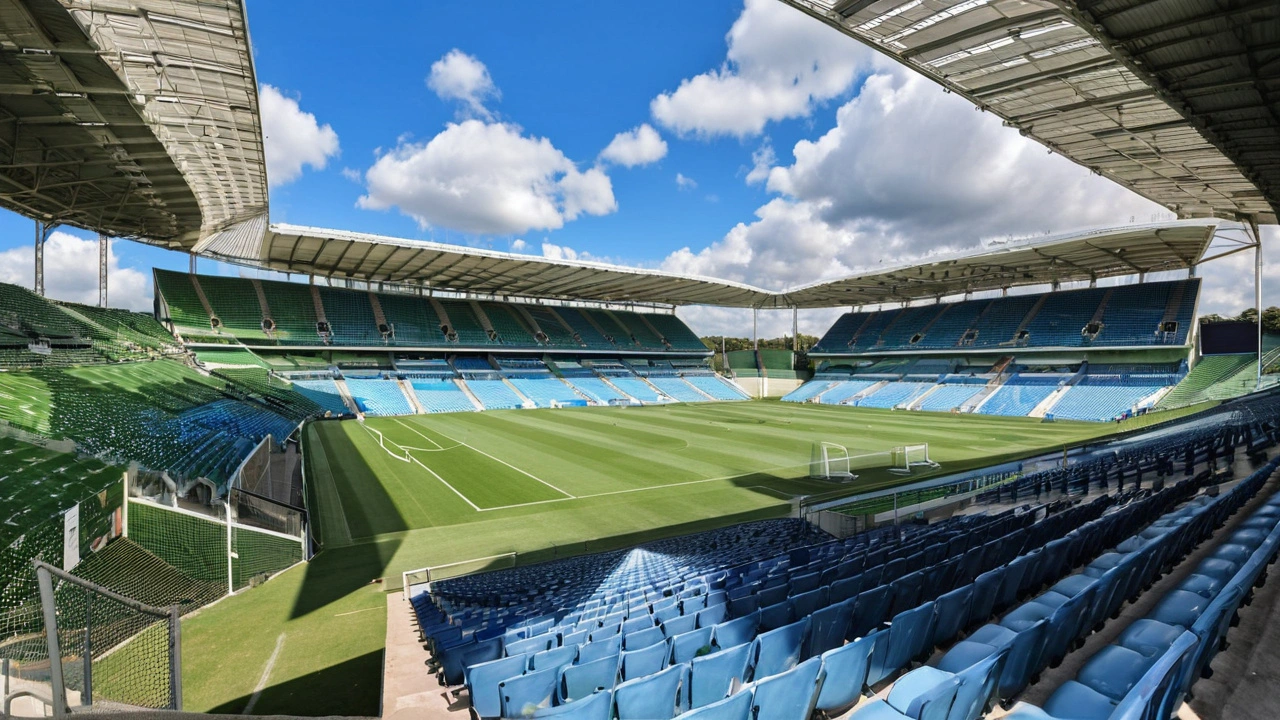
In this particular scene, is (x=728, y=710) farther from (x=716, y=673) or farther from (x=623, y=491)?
(x=623, y=491)

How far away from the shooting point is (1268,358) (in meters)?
34.4

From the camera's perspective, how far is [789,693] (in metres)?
3.18

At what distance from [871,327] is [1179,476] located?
4982 centimetres

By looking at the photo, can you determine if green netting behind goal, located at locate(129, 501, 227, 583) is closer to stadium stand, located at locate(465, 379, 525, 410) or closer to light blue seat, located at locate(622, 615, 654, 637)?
light blue seat, located at locate(622, 615, 654, 637)

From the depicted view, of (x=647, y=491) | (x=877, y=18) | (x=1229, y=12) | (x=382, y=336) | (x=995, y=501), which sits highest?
(x=877, y=18)

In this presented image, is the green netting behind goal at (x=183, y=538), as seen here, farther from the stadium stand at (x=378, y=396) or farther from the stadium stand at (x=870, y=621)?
the stadium stand at (x=378, y=396)

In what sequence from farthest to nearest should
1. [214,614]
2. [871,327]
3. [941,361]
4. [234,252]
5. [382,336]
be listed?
[871,327]
[941,361]
[382,336]
[234,252]
[214,614]

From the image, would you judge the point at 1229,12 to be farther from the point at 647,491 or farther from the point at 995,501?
the point at 647,491

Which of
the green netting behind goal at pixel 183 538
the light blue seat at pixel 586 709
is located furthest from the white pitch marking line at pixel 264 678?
the light blue seat at pixel 586 709

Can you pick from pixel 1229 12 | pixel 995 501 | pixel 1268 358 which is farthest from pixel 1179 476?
pixel 1268 358

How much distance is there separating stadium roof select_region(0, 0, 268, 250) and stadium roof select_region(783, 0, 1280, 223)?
13815 mm

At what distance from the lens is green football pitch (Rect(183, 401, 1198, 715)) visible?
26.0 feet

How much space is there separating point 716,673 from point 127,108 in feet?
65.5

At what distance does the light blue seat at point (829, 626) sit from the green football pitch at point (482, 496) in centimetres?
538
